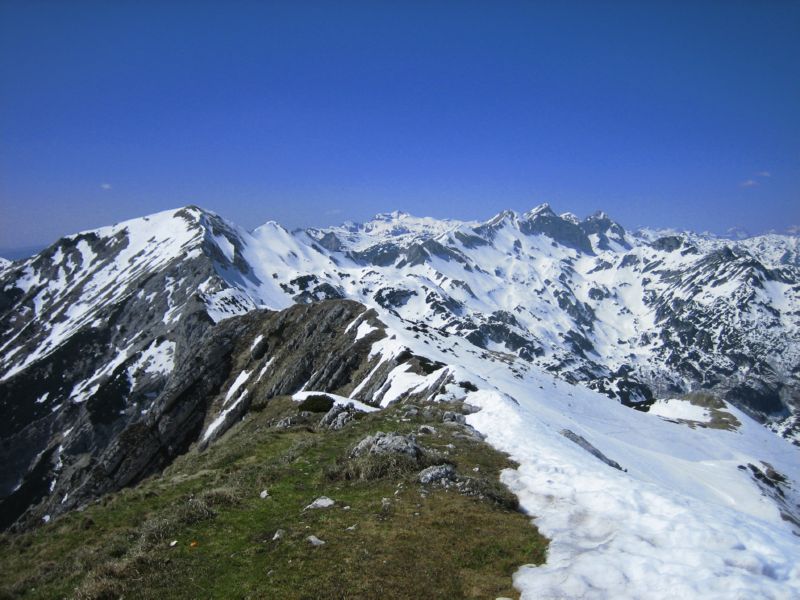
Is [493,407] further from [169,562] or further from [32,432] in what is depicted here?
[32,432]

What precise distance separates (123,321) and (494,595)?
20399 centimetres

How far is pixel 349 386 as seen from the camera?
70875 mm

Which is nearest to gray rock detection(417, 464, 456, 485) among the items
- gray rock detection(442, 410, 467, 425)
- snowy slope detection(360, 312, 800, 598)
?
snowy slope detection(360, 312, 800, 598)

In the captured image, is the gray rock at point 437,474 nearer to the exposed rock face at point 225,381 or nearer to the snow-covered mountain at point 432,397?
the snow-covered mountain at point 432,397

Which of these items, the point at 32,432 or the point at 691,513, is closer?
the point at 691,513

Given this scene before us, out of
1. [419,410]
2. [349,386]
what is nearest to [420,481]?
[419,410]

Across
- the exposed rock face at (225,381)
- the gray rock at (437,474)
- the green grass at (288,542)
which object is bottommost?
the exposed rock face at (225,381)

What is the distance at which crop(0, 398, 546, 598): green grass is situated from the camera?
1248 centimetres

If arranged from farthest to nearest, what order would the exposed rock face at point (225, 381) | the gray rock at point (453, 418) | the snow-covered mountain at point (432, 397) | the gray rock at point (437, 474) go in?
1. the exposed rock face at point (225, 381)
2. the gray rock at point (453, 418)
3. the gray rock at point (437, 474)
4. the snow-covered mountain at point (432, 397)

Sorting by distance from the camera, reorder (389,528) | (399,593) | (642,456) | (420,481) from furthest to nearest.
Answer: (642,456), (420,481), (389,528), (399,593)

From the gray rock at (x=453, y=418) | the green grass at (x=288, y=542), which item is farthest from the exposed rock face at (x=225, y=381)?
the green grass at (x=288, y=542)

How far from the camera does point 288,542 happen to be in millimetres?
14672

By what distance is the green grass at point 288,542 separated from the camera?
12484mm

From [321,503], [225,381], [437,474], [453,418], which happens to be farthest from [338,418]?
[225,381]
